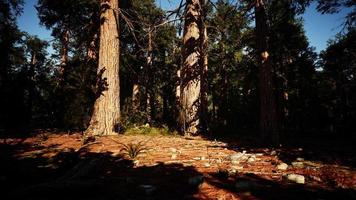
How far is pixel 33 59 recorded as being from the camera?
118 ft

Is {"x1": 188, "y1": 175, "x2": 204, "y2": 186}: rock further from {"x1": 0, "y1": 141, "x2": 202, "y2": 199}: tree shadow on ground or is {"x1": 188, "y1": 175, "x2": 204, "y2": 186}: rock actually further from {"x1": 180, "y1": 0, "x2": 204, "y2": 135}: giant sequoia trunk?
{"x1": 180, "y1": 0, "x2": 204, "y2": 135}: giant sequoia trunk

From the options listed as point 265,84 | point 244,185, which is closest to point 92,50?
point 265,84

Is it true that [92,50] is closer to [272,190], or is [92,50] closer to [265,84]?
[265,84]

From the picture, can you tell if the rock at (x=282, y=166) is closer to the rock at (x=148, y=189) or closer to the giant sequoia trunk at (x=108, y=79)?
the rock at (x=148, y=189)

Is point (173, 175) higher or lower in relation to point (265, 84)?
lower

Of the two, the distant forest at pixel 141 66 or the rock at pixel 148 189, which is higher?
the distant forest at pixel 141 66

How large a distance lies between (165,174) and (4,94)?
14135 millimetres

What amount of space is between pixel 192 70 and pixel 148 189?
6541 mm

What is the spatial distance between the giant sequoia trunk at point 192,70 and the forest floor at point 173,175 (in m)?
3.19

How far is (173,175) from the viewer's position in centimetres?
378

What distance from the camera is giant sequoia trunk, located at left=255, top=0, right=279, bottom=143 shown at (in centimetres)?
740

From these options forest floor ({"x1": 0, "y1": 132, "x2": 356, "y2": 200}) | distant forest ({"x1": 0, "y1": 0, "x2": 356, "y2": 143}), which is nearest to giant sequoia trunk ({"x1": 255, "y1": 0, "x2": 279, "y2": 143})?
distant forest ({"x1": 0, "y1": 0, "x2": 356, "y2": 143})

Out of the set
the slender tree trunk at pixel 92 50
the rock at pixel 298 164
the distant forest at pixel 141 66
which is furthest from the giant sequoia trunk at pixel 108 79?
the rock at pixel 298 164

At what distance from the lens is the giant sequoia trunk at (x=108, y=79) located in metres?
8.00
